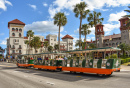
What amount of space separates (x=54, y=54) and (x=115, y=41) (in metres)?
67.2

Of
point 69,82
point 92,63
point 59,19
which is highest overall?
point 59,19

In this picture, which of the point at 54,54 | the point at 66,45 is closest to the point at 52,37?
the point at 66,45

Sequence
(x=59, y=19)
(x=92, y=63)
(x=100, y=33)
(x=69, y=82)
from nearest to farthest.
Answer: (x=69, y=82) < (x=92, y=63) < (x=59, y=19) < (x=100, y=33)

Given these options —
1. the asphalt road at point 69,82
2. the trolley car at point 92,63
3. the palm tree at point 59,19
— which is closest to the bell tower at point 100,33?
the palm tree at point 59,19

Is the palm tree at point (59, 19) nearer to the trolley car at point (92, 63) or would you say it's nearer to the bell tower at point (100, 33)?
the trolley car at point (92, 63)

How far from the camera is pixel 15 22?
78.7 m

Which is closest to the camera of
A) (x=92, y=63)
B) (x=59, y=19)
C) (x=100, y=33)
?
(x=92, y=63)

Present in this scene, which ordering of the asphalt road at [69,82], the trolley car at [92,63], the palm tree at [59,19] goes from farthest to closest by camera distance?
1. the palm tree at [59,19]
2. the trolley car at [92,63]
3. the asphalt road at [69,82]

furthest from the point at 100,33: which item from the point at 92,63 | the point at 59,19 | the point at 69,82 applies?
the point at 69,82

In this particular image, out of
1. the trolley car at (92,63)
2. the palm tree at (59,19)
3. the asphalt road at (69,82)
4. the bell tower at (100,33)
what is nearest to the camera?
the asphalt road at (69,82)

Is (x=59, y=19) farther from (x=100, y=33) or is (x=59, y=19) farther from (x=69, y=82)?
(x=100, y=33)

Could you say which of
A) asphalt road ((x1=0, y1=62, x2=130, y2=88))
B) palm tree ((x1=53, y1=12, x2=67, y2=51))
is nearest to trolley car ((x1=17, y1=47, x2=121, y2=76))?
asphalt road ((x1=0, y1=62, x2=130, y2=88))

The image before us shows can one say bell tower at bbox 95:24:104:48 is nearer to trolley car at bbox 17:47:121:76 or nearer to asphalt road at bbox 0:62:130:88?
trolley car at bbox 17:47:121:76

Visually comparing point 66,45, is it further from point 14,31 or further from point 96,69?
point 96,69
